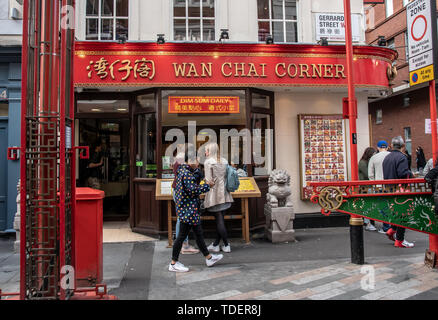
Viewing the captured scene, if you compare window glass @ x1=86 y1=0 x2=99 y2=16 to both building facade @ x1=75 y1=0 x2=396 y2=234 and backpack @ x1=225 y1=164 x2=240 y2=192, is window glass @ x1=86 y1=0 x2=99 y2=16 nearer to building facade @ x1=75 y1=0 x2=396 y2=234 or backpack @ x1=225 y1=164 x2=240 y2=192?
building facade @ x1=75 y1=0 x2=396 y2=234

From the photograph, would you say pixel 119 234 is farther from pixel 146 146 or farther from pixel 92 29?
pixel 92 29

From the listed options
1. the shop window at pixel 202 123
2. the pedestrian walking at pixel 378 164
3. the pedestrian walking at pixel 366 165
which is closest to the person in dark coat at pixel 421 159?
the pedestrian walking at pixel 366 165

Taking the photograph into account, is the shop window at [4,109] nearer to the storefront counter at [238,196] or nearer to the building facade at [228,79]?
the building facade at [228,79]

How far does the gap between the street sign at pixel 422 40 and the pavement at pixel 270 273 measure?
300 cm

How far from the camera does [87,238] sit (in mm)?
4410

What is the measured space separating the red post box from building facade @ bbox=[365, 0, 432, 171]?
63.4ft

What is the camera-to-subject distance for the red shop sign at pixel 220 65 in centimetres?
704

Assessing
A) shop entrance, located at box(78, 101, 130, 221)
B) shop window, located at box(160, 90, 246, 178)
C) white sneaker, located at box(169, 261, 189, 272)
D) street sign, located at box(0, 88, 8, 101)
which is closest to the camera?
white sneaker, located at box(169, 261, 189, 272)

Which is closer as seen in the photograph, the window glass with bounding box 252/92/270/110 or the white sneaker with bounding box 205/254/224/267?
the white sneaker with bounding box 205/254/224/267

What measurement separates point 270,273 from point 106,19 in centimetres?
668

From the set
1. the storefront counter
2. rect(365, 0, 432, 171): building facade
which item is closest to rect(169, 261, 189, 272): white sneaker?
the storefront counter

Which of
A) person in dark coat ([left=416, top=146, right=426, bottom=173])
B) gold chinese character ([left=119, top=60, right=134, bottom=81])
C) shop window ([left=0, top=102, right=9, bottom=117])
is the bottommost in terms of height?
person in dark coat ([left=416, top=146, right=426, bottom=173])

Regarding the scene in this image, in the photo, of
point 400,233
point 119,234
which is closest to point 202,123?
point 119,234

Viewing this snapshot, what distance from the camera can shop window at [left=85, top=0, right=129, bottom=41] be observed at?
308 inches
